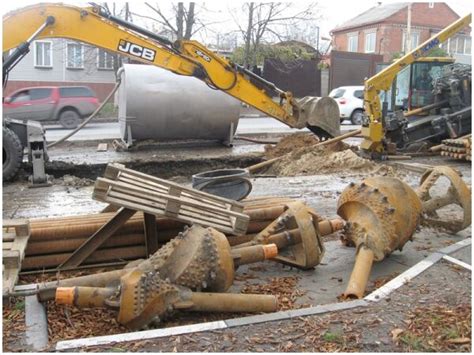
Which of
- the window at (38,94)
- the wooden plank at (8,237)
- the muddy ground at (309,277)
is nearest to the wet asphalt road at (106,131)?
the window at (38,94)

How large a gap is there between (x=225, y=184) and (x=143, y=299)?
2699 mm

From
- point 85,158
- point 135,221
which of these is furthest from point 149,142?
point 135,221

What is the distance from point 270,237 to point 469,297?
1879mm

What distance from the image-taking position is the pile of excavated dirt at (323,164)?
12.0m

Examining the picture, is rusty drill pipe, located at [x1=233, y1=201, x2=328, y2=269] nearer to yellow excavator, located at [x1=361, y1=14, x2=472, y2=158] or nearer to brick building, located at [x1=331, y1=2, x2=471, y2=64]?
yellow excavator, located at [x1=361, y1=14, x2=472, y2=158]

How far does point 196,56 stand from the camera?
1199 centimetres

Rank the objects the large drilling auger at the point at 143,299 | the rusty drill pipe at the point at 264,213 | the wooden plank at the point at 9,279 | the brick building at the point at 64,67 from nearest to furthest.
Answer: the large drilling auger at the point at 143,299, the wooden plank at the point at 9,279, the rusty drill pipe at the point at 264,213, the brick building at the point at 64,67

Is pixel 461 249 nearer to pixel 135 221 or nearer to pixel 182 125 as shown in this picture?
Answer: pixel 135 221

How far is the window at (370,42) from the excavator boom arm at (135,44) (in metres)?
28.4

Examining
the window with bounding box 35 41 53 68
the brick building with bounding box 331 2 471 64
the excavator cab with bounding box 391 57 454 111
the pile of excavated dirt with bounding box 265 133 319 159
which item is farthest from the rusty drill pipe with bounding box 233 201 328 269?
the window with bounding box 35 41 53 68

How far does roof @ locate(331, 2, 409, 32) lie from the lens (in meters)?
35.6

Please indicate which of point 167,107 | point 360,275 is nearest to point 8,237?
point 360,275

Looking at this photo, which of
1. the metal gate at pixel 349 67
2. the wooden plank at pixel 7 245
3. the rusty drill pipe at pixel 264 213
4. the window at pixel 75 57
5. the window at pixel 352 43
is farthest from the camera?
the window at pixel 352 43

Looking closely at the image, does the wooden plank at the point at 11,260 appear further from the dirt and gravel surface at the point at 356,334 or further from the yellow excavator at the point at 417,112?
the yellow excavator at the point at 417,112
